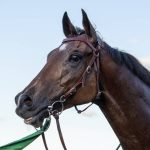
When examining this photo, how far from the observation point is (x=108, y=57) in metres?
7.86

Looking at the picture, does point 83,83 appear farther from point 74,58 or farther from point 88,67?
point 74,58

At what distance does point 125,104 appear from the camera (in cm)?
763

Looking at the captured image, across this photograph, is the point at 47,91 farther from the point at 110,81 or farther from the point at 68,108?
the point at 110,81

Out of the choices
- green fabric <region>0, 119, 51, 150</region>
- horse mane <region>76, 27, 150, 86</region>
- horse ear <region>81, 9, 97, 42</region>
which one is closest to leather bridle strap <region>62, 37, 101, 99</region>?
horse ear <region>81, 9, 97, 42</region>

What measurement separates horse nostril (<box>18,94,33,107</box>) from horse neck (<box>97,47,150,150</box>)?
1.19 m

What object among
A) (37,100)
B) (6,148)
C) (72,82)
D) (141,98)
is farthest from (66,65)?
(6,148)

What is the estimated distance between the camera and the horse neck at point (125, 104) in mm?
7523

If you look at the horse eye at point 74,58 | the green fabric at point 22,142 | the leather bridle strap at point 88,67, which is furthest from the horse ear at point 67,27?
the green fabric at point 22,142

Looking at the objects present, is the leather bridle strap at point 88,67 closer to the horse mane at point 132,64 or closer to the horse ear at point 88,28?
the horse ear at point 88,28

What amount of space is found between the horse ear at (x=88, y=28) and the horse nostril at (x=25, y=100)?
5.05 feet

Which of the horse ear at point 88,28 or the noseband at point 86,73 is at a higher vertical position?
the horse ear at point 88,28

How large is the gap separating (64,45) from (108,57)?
0.78 metres

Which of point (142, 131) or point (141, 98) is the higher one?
point (141, 98)

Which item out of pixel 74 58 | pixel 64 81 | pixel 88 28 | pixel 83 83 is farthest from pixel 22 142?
pixel 88 28
